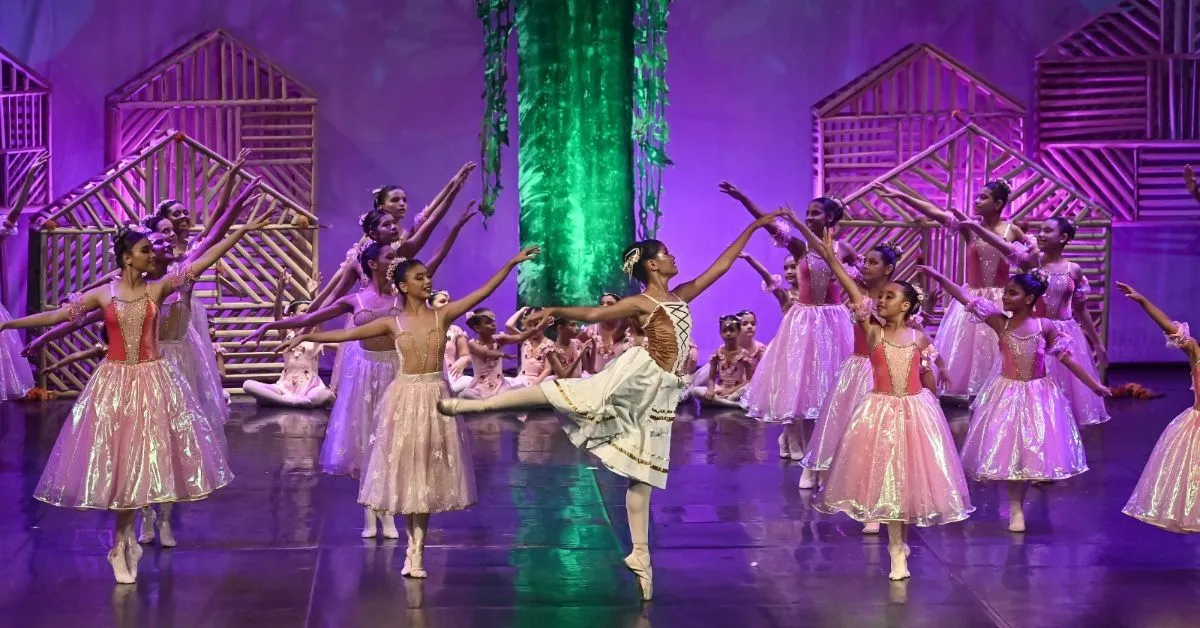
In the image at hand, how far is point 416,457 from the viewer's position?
5.33 metres

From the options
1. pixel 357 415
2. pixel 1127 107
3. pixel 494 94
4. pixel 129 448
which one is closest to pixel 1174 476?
pixel 357 415

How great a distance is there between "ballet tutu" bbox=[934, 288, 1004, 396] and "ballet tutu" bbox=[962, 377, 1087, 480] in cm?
258

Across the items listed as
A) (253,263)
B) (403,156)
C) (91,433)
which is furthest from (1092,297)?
(91,433)

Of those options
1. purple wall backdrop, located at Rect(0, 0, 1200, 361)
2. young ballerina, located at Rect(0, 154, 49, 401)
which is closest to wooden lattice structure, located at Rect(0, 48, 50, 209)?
purple wall backdrop, located at Rect(0, 0, 1200, 361)

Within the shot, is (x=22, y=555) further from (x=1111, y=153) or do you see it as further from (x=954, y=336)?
(x=1111, y=153)

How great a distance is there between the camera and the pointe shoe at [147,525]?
19.2 feet

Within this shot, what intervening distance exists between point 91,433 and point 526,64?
4.61 meters

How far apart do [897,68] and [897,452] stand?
5834 millimetres

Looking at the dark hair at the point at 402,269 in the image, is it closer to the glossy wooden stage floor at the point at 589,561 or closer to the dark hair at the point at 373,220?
the dark hair at the point at 373,220

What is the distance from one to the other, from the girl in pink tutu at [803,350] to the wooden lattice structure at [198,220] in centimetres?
367

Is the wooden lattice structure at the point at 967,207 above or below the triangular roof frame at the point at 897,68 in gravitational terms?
below

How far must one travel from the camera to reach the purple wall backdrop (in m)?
10.6

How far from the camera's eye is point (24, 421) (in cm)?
865

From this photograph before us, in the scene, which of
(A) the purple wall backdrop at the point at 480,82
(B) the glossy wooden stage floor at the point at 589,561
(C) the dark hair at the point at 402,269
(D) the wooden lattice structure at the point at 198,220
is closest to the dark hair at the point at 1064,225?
(B) the glossy wooden stage floor at the point at 589,561
